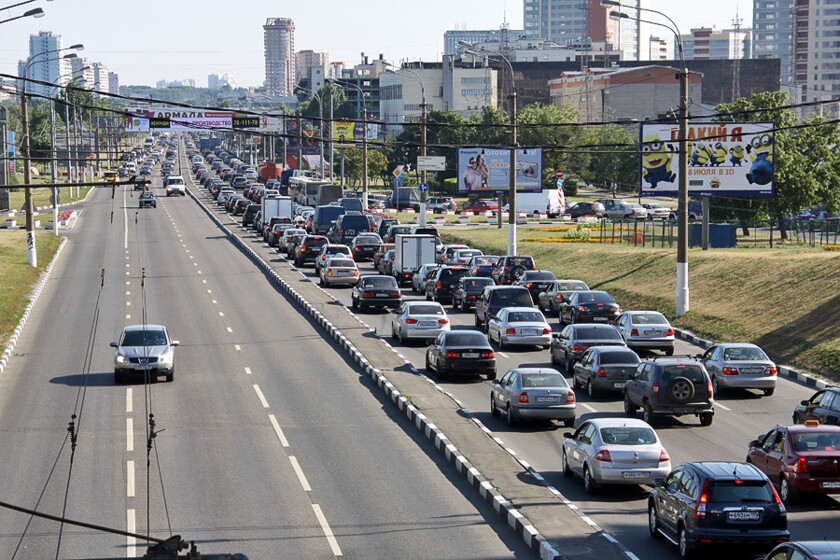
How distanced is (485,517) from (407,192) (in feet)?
299

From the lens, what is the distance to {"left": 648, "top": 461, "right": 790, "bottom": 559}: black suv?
15070 mm

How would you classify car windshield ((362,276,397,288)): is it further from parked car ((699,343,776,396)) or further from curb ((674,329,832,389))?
parked car ((699,343,776,396))

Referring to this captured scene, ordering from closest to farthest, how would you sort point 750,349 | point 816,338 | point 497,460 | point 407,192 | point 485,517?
point 485,517
point 497,460
point 750,349
point 816,338
point 407,192

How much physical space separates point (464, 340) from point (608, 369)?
175 inches

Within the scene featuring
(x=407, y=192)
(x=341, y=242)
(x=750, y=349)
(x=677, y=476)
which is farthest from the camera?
(x=407, y=192)

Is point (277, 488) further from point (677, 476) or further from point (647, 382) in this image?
point (647, 382)

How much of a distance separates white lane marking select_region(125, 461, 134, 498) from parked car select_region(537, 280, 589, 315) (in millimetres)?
23593

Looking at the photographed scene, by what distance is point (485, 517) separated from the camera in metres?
18.2

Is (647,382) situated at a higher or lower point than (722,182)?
lower

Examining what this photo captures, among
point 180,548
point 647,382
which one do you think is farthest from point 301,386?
point 180,548

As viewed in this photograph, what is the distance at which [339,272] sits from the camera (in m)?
52.8

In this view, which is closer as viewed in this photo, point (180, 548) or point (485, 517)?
→ point (180, 548)

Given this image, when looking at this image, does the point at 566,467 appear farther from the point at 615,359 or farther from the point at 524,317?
the point at 524,317

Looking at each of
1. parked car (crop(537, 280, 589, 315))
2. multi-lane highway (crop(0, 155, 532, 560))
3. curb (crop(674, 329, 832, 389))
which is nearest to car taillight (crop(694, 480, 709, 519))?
multi-lane highway (crop(0, 155, 532, 560))
